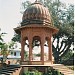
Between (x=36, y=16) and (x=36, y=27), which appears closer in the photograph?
(x=36, y=27)

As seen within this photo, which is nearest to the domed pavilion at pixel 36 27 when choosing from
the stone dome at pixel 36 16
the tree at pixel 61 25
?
the stone dome at pixel 36 16

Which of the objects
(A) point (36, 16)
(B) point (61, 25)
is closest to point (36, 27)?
(A) point (36, 16)

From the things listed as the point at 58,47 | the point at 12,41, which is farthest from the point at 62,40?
the point at 12,41

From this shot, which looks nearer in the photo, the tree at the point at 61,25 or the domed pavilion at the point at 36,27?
the domed pavilion at the point at 36,27

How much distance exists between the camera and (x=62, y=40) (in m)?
31.5

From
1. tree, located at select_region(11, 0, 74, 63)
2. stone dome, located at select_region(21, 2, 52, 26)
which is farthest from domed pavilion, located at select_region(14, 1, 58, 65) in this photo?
tree, located at select_region(11, 0, 74, 63)

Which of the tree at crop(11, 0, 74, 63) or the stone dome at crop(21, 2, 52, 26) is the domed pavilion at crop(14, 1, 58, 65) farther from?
the tree at crop(11, 0, 74, 63)

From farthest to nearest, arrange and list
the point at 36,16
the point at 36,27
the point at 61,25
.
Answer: the point at 61,25
the point at 36,16
the point at 36,27

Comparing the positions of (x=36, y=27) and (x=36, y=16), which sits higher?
(x=36, y=16)

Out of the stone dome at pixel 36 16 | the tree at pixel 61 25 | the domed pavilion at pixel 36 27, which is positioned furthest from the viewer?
the tree at pixel 61 25

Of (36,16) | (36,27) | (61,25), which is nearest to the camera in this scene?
(36,27)

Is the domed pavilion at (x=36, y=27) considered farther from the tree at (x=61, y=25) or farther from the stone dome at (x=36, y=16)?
the tree at (x=61, y=25)

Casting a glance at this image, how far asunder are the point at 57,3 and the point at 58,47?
21.9ft

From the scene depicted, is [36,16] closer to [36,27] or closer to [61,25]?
[36,27]
